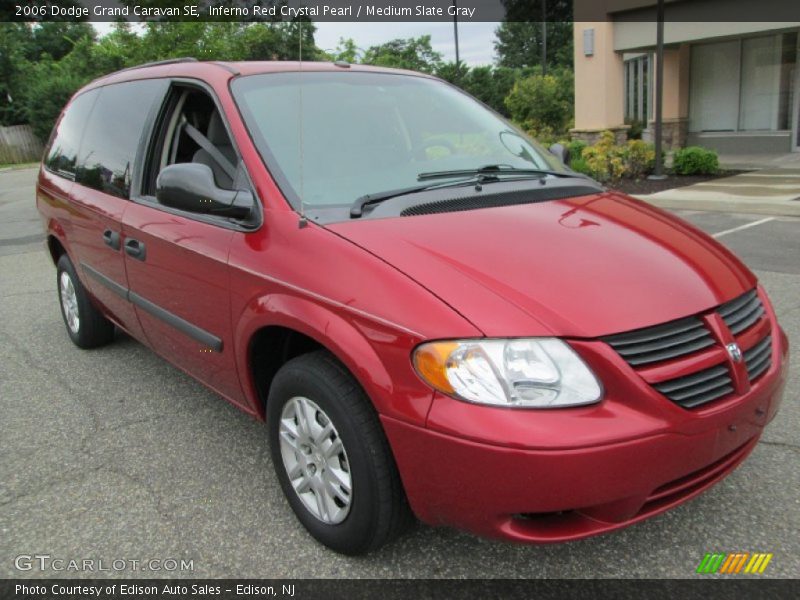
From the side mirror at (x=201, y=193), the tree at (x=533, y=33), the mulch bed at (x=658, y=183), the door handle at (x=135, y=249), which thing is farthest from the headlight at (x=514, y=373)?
the tree at (x=533, y=33)

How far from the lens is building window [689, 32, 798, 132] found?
51.0ft

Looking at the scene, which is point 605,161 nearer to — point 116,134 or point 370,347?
point 116,134

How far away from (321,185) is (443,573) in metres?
1.51

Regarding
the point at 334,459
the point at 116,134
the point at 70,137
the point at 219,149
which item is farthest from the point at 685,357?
the point at 70,137

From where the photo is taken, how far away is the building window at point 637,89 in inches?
744

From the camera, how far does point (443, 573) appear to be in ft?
7.75

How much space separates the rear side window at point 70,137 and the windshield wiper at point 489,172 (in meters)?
2.71

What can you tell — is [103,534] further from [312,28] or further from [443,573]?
[312,28]

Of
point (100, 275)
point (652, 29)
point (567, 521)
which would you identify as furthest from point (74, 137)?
point (652, 29)

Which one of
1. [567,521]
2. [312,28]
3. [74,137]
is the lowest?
[567,521]

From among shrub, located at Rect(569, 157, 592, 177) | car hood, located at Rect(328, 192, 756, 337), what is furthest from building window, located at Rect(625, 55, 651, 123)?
car hood, located at Rect(328, 192, 756, 337)

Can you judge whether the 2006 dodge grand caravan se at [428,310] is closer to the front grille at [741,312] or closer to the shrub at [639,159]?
the front grille at [741,312]

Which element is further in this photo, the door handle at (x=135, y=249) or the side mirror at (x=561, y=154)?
the side mirror at (x=561, y=154)

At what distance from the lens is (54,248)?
5.08m
